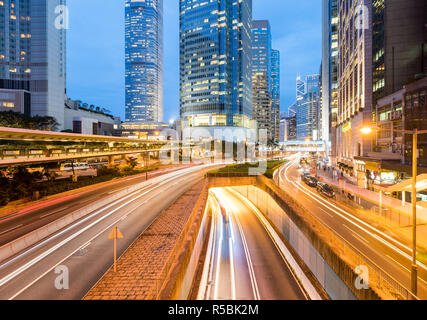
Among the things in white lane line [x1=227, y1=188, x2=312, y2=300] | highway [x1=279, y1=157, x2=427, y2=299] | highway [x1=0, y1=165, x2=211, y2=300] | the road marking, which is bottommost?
the road marking

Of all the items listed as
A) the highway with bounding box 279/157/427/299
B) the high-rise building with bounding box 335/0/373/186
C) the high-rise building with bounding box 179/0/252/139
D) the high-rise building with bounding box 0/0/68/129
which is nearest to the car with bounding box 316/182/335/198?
the highway with bounding box 279/157/427/299

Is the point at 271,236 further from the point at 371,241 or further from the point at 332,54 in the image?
the point at 332,54

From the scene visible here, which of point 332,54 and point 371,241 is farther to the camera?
point 332,54

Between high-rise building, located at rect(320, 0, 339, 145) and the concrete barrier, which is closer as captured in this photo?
the concrete barrier

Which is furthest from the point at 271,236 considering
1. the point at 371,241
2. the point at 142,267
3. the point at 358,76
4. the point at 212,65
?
the point at 212,65

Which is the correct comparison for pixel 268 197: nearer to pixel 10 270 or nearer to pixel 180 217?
pixel 180 217

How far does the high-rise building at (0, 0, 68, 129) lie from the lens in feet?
283

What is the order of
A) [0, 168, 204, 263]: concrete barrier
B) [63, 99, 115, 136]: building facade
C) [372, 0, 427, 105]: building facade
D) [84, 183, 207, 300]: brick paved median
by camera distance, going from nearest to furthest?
1. [84, 183, 207, 300]: brick paved median
2. [0, 168, 204, 263]: concrete barrier
3. [372, 0, 427, 105]: building facade
4. [63, 99, 115, 136]: building facade

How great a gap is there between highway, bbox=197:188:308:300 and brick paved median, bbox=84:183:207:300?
3390mm

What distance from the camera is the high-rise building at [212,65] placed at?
121 m

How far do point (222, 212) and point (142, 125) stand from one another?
573ft

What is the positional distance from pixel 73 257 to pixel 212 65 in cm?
12577

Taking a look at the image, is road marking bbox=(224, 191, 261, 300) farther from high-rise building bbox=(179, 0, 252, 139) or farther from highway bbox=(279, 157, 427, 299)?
high-rise building bbox=(179, 0, 252, 139)

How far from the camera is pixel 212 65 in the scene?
400ft
